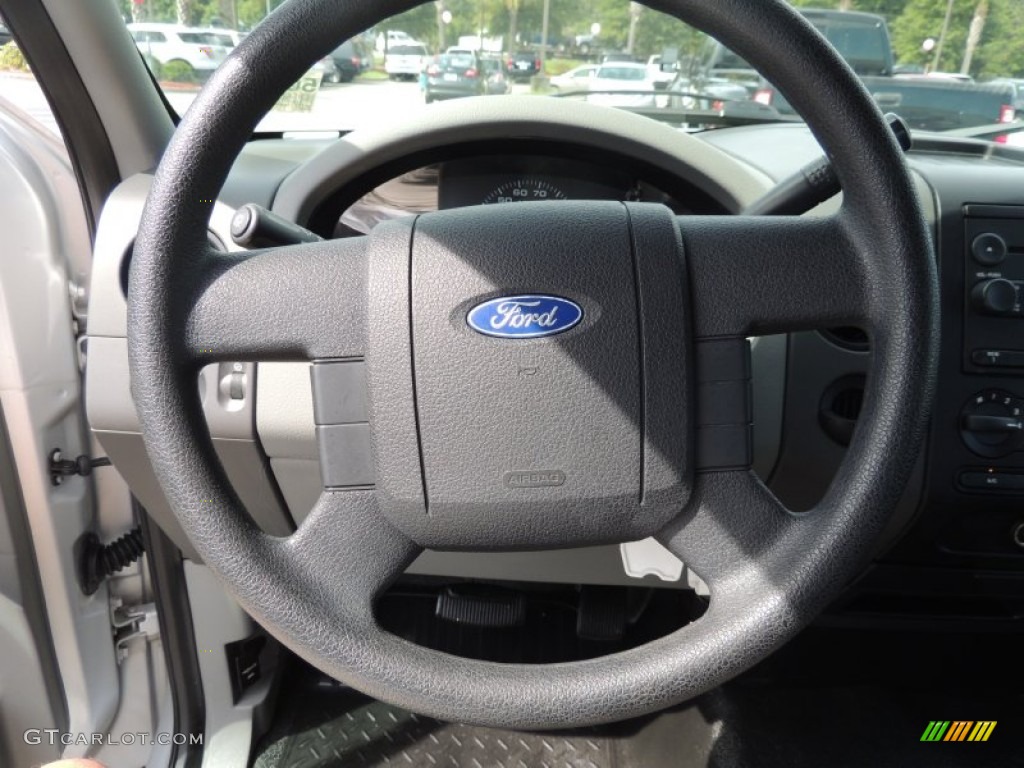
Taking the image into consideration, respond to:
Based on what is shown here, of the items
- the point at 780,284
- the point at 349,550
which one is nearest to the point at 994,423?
the point at 780,284

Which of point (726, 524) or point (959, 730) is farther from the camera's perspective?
point (959, 730)

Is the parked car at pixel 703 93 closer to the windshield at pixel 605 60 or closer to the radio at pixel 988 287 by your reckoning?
the windshield at pixel 605 60

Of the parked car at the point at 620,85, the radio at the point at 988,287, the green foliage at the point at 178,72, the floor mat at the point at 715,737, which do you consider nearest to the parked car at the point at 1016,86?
the radio at the point at 988,287

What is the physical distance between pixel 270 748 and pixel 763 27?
4.89ft

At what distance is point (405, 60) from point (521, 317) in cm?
72

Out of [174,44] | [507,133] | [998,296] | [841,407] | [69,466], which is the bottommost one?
[69,466]

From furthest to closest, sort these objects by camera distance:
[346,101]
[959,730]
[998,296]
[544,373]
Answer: [959,730], [346,101], [998,296], [544,373]

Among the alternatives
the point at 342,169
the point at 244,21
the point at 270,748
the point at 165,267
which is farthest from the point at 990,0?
the point at 270,748

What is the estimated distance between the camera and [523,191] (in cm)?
148

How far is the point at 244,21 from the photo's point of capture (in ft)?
3.52

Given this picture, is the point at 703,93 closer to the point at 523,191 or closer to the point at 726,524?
the point at 523,191

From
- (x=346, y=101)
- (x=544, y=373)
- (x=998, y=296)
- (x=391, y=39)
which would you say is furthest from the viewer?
(x=346, y=101)

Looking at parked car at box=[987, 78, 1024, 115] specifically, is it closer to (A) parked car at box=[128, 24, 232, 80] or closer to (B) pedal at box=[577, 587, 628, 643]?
(B) pedal at box=[577, 587, 628, 643]

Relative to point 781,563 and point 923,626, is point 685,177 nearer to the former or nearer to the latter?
point 781,563
